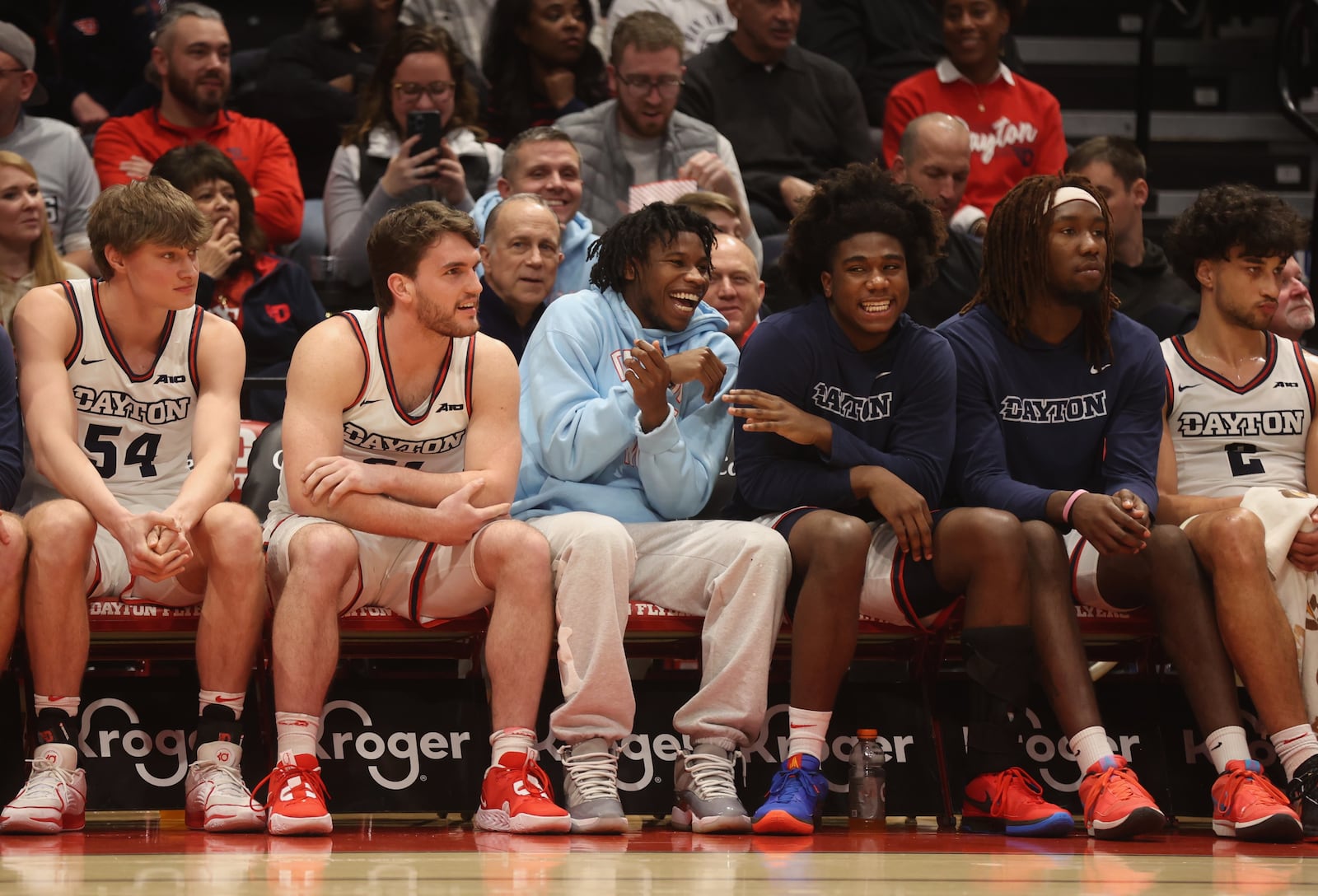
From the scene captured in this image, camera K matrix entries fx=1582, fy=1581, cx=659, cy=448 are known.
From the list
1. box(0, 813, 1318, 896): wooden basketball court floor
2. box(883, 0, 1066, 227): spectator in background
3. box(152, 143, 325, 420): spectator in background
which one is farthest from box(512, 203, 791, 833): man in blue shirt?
box(883, 0, 1066, 227): spectator in background

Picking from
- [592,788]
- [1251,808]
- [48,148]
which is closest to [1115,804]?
[1251,808]

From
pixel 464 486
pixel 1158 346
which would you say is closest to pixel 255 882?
pixel 464 486

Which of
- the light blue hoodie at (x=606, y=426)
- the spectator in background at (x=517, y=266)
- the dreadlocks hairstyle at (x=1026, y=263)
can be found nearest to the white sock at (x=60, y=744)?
the light blue hoodie at (x=606, y=426)

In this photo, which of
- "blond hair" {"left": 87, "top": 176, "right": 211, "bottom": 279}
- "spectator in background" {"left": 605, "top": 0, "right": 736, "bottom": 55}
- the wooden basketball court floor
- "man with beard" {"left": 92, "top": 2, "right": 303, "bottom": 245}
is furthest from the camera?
"spectator in background" {"left": 605, "top": 0, "right": 736, "bottom": 55}

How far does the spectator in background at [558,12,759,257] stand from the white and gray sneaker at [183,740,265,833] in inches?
117

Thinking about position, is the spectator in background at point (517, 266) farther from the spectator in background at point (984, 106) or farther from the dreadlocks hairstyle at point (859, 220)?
the spectator in background at point (984, 106)

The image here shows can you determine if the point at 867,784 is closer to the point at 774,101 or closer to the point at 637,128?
the point at 637,128

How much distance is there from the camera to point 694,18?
768 cm

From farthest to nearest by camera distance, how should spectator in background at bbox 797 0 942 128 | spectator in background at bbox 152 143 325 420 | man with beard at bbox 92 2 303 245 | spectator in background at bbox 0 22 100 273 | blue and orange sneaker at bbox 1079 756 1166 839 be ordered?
spectator in background at bbox 797 0 942 128
man with beard at bbox 92 2 303 245
spectator in background at bbox 0 22 100 273
spectator in background at bbox 152 143 325 420
blue and orange sneaker at bbox 1079 756 1166 839

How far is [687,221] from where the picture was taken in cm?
433

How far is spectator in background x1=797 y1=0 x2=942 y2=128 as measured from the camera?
7.69 m

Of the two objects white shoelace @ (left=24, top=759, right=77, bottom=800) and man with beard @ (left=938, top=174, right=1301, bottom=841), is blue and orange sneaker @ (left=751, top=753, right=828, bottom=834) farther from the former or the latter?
white shoelace @ (left=24, top=759, right=77, bottom=800)

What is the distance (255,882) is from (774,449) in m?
1.91

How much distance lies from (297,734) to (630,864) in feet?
3.12
